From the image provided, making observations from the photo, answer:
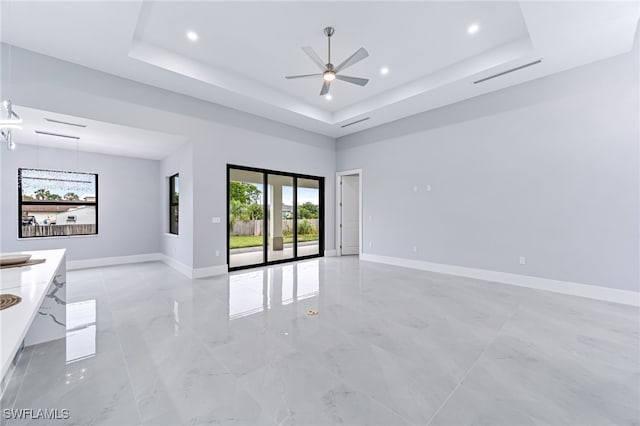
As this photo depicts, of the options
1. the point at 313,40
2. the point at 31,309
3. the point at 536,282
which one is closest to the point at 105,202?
the point at 313,40

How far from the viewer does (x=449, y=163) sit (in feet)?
18.2

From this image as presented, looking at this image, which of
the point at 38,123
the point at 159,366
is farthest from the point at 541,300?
the point at 38,123

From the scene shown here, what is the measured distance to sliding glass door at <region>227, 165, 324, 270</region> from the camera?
5.99m

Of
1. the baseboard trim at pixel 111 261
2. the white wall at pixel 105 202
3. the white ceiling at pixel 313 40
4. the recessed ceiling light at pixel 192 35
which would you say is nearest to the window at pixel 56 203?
the white wall at pixel 105 202

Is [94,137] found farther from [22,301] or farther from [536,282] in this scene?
[536,282]

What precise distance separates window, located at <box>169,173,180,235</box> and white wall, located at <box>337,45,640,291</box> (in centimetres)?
513

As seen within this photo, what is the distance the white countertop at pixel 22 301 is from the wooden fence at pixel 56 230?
A: 4.44 metres

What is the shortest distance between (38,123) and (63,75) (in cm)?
103

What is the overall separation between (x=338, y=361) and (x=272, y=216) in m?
4.91

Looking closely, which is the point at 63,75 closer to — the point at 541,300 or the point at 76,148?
the point at 76,148

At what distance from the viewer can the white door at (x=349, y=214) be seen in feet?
25.7

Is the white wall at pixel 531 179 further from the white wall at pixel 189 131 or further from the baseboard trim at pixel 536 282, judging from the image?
the white wall at pixel 189 131

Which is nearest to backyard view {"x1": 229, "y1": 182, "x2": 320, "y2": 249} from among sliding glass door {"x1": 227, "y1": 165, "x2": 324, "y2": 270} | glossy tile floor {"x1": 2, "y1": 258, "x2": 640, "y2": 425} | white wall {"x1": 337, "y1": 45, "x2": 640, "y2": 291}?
sliding glass door {"x1": 227, "y1": 165, "x2": 324, "y2": 270}

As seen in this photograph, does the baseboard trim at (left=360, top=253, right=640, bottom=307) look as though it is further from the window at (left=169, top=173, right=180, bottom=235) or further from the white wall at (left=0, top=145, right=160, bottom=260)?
the white wall at (left=0, top=145, right=160, bottom=260)
